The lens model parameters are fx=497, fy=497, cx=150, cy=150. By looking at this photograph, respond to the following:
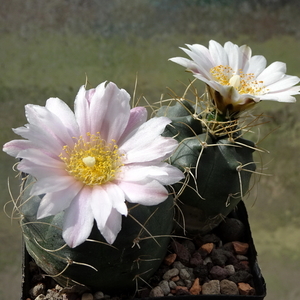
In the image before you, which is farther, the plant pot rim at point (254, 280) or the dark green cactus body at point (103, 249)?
the plant pot rim at point (254, 280)

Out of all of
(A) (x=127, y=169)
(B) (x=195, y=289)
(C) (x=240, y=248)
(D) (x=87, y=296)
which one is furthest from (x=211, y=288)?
(A) (x=127, y=169)

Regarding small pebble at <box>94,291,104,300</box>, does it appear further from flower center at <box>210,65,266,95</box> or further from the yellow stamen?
flower center at <box>210,65,266,95</box>

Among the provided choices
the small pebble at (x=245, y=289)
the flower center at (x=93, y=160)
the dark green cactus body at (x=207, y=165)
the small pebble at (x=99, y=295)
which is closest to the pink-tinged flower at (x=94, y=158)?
the flower center at (x=93, y=160)

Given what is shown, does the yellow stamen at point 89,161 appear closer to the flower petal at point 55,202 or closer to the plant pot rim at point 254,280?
the flower petal at point 55,202

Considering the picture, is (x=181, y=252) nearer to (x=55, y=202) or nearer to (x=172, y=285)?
(x=172, y=285)

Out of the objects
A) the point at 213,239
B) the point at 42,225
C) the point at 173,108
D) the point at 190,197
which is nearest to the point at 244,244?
the point at 213,239

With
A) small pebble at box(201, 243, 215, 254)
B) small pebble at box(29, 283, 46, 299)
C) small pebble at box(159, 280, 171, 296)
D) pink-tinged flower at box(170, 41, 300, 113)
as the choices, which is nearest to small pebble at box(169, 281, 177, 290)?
small pebble at box(159, 280, 171, 296)
